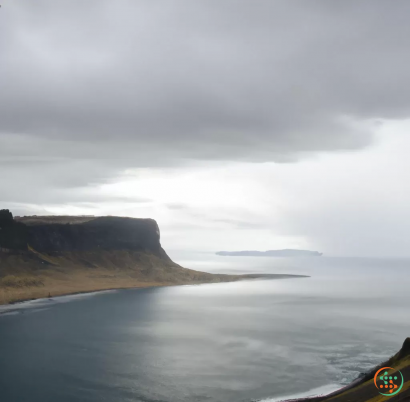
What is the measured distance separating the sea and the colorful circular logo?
1006 centimetres

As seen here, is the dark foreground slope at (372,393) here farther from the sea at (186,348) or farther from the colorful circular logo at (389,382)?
the sea at (186,348)

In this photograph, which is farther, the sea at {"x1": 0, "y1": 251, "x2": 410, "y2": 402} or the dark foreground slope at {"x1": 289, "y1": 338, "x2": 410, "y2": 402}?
the sea at {"x1": 0, "y1": 251, "x2": 410, "y2": 402}

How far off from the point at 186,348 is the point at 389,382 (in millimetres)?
41734

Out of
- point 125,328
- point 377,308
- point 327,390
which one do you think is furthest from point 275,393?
point 377,308

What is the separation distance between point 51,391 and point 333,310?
97.1 metres

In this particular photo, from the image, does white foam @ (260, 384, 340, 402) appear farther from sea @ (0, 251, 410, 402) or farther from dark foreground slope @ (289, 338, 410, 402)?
dark foreground slope @ (289, 338, 410, 402)

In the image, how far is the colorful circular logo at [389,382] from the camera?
133 ft

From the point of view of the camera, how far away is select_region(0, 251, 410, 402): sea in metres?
53.8

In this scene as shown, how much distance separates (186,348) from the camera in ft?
256

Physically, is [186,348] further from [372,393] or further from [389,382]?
[389,382]

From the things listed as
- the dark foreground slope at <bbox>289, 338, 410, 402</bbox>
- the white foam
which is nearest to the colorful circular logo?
the dark foreground slope at <bbox>289, 338, 410, 402</bbox>

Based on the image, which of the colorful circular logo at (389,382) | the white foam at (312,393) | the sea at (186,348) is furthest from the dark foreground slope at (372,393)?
the sea at (186,348)

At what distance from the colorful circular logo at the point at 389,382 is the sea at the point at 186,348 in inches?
396

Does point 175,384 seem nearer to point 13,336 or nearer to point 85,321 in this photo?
point 13,336
